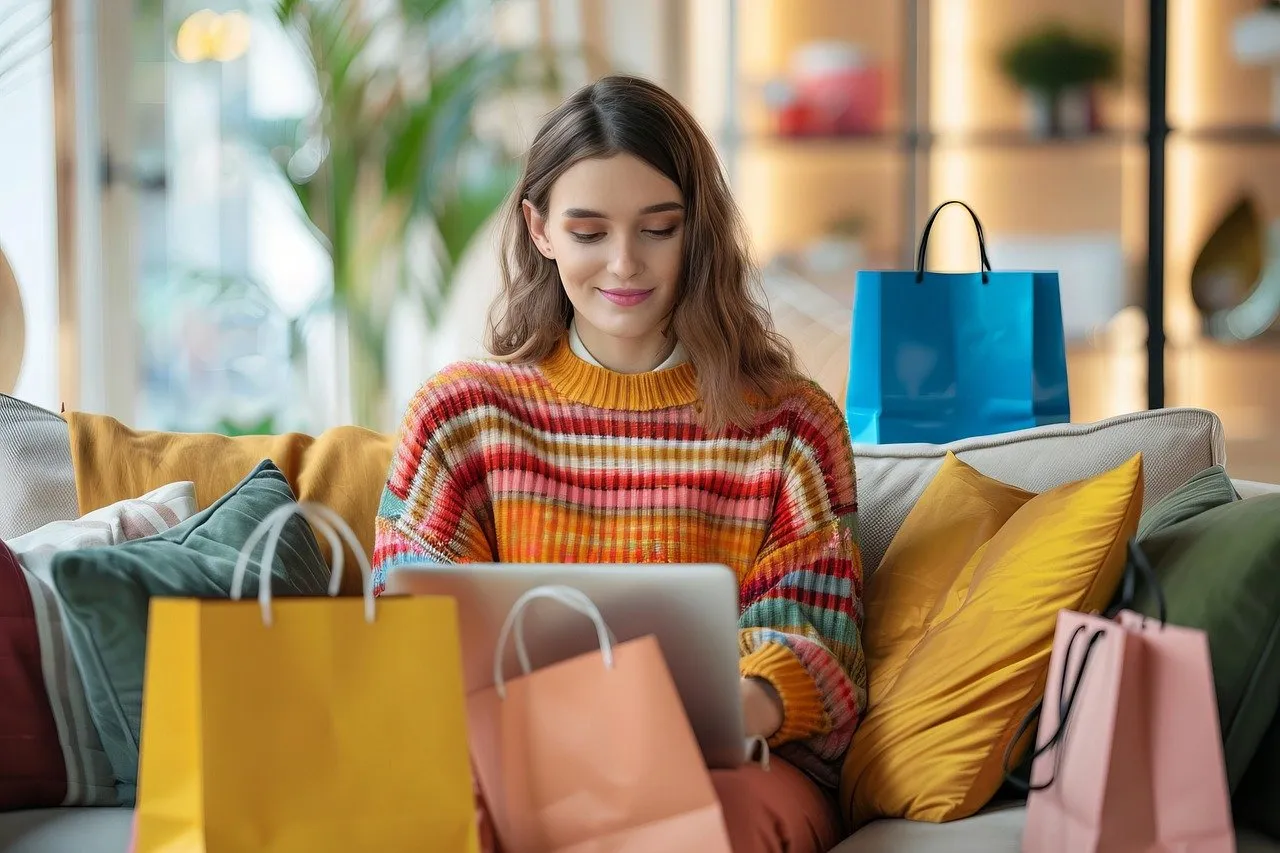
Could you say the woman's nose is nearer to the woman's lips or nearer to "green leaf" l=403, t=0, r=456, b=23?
the woman's lips

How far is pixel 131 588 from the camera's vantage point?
51.7 inches

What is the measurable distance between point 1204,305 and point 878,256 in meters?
0.88

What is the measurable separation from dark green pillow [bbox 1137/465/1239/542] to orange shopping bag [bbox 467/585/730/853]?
2.04 feet

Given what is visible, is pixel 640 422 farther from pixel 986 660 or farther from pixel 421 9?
pixel 421 9

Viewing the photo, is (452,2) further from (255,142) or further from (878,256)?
(878,256)

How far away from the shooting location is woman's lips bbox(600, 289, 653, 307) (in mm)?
1545

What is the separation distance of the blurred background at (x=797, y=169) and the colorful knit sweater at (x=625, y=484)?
1969 millimetres

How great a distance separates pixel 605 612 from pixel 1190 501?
27.0 inches

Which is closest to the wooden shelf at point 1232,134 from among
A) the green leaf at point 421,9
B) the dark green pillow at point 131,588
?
the green leaf at point 421,9

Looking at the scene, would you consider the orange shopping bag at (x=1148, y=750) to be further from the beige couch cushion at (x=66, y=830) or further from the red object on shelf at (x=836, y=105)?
the red object on shelf at (x=836, y=105)

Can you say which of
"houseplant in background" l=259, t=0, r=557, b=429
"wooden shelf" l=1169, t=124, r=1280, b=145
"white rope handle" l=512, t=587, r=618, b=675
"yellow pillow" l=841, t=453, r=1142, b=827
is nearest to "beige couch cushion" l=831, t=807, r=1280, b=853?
"yellow pillow" l=841, t=453, r=1142, b=827

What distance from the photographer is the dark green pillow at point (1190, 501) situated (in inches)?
55.4

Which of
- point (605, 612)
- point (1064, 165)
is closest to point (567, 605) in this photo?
point (605, 612)

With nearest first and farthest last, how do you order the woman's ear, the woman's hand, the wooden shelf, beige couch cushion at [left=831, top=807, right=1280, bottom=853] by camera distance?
beige couch cushion at [left=831, top=807, right=1280, bottom=853]
the woman's hand
the woman's ear
the wooden shelf
